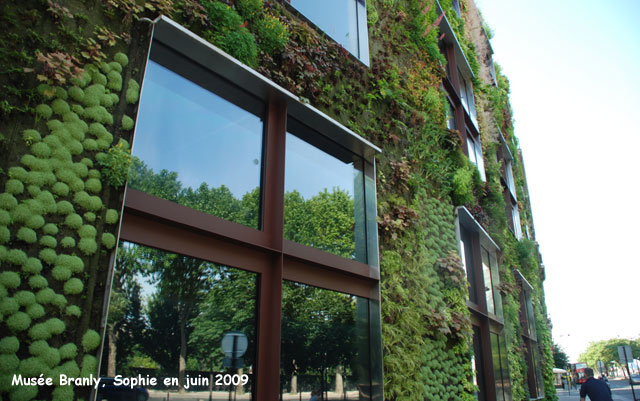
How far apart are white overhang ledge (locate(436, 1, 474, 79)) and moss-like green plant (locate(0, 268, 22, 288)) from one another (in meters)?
11.5

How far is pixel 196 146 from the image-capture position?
496cm

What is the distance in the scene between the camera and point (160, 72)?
16.1 ft

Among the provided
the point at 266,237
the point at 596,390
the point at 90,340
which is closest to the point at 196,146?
the point at 266,237

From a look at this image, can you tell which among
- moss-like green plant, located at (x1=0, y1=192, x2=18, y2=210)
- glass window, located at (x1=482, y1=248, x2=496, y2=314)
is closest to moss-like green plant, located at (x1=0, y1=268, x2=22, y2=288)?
moss-like green plant, located at (x1=0, y1=192, x2=18, y2=210)

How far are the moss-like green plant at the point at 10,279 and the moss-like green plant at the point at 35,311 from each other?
0.18 metres

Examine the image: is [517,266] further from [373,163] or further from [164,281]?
[164,281]

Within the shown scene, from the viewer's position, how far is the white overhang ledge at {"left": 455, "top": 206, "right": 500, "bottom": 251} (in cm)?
1018

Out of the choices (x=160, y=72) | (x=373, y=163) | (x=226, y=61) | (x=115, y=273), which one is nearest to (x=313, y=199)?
(x=373, y=163)

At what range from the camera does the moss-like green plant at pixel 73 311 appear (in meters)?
3.41

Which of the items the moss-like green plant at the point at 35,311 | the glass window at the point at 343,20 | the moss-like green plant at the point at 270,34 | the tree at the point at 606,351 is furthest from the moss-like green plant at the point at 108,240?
the tree at the point at 606,351

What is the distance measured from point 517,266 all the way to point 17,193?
52.5 ft

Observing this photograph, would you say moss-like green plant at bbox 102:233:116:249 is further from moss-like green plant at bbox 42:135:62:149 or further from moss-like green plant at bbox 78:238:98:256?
moss-like green plant at bbox 42:135:62:149

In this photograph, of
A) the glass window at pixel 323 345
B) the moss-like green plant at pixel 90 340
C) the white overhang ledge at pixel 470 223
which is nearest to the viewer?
the moss-like green plant at pixel 90 340

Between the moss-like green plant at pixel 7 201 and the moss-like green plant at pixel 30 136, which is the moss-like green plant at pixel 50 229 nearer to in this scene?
the moss-like green plant at pixel 7 201
